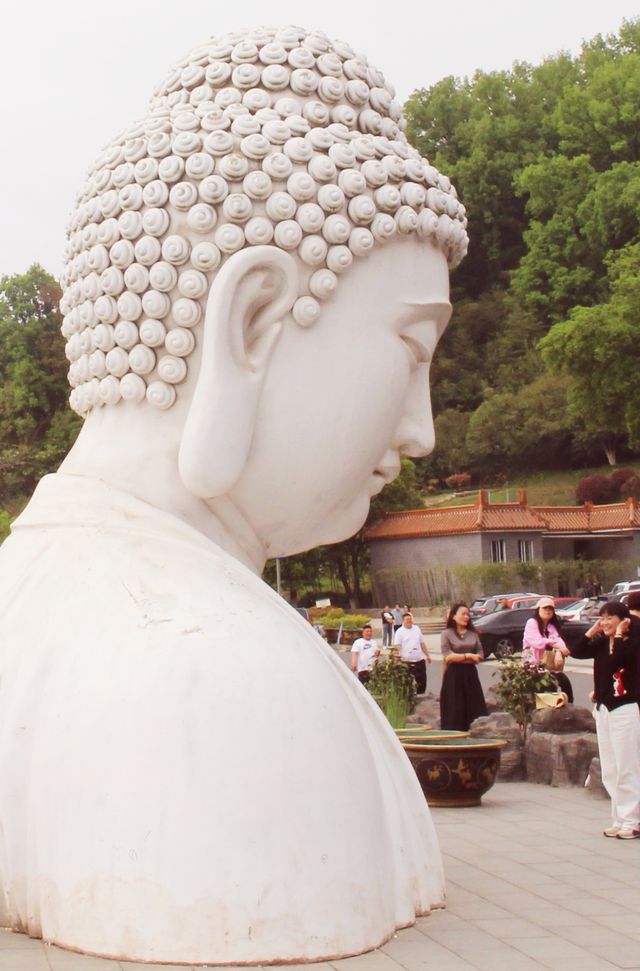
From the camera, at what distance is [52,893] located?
2.76 meters

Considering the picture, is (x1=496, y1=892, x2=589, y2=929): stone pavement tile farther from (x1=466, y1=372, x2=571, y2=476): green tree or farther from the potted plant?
(x1=466, y1=372, x2=571, y2=476): green tree

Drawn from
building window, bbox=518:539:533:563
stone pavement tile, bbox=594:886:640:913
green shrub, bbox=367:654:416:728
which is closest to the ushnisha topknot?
stone pavement tile, bbox=594:886:640:913

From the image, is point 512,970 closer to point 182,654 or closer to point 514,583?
point 182,654

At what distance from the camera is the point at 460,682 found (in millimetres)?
10242

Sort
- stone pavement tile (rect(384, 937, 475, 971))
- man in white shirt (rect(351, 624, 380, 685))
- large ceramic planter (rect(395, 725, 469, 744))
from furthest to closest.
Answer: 1. man in white shirt (rect(351, 624, 380, 685))
2. large ceramic planter (rect(395, 725, 469, 744))
3. stone pavement tile (rect(384, 937, 475, 971))

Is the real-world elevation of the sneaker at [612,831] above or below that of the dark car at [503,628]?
above

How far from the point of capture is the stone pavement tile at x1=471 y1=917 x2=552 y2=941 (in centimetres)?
325

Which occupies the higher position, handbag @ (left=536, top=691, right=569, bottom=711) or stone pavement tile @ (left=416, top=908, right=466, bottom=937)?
stone pavement tile @ (left=416, top=908, right=466, bottom=937)

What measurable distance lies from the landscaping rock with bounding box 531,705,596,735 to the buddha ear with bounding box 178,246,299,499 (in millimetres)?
7022

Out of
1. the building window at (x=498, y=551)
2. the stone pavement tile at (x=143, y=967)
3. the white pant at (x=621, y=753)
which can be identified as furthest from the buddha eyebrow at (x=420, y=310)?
the building window at (x=498, y=551)

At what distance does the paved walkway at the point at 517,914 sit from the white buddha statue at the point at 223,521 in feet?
0.26

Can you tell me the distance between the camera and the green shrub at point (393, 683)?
37.1ft

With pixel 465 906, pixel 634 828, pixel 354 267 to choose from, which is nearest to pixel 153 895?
pixel 465 906

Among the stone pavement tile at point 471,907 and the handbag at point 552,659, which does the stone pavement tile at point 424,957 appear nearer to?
the stone pavement tile at point 471,907
